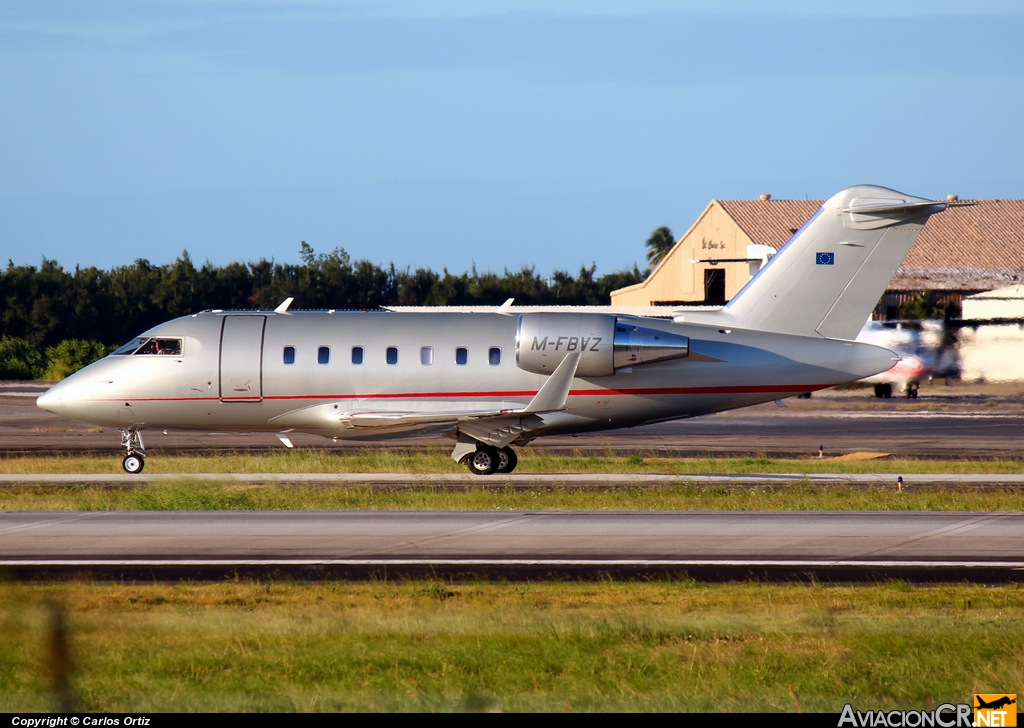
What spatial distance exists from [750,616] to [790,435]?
29.1 meters

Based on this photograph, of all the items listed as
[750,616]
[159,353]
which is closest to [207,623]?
[750,616]

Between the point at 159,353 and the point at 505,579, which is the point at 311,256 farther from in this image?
the point at 505,579

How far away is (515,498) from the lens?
22.9m

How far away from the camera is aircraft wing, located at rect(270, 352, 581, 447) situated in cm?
2677

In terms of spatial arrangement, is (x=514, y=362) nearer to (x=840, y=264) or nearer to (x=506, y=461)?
(x=506, y=461)

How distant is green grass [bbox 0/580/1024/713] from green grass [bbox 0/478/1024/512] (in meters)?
7.62

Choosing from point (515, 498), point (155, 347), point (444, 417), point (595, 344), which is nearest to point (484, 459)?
point (444, 417)

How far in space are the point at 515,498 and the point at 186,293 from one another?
80.5 meters

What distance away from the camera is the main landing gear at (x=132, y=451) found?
1112 inches

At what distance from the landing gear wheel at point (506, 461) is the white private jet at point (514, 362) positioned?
0.04 m

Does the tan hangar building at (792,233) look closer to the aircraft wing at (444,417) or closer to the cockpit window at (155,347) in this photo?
the aircraft wing at (444,417)

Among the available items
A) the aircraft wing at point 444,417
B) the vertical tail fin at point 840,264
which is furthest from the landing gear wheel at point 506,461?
the vertical tail fin at point 840,264

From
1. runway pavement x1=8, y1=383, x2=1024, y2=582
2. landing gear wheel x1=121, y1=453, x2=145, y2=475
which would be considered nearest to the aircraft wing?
runway pavement x1=8, y1=383, x2=1024, y2=582

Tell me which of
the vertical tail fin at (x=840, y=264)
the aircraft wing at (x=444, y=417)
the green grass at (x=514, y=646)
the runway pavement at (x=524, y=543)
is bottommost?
the runway pavement at (x=524, y=543)
